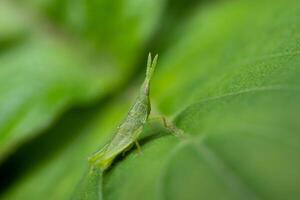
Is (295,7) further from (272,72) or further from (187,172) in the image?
(187,172)

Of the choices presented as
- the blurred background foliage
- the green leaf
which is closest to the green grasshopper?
the blurred background foliage

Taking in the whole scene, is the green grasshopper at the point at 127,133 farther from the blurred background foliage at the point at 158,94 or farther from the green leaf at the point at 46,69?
the green leaf at the point at 46,69

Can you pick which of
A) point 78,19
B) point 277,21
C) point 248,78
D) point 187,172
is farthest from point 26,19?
point 187,172

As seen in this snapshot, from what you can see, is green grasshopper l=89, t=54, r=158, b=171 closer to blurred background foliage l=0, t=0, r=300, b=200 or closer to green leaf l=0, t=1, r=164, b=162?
blurred background foliage l=0, t=0, r=300, b=200

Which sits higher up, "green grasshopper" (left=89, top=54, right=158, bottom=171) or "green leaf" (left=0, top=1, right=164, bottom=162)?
"green leaf" (left=0, top=1, right=164, bottom=162)

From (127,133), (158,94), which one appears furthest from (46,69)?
(127,133)

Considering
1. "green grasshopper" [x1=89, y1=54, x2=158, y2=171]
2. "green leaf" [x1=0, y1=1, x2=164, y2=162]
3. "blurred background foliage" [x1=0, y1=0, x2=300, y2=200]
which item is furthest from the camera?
"green leaf" [x1=0, y1=1, x2=164, y2=162]

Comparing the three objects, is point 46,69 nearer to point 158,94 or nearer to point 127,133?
point 158,94
